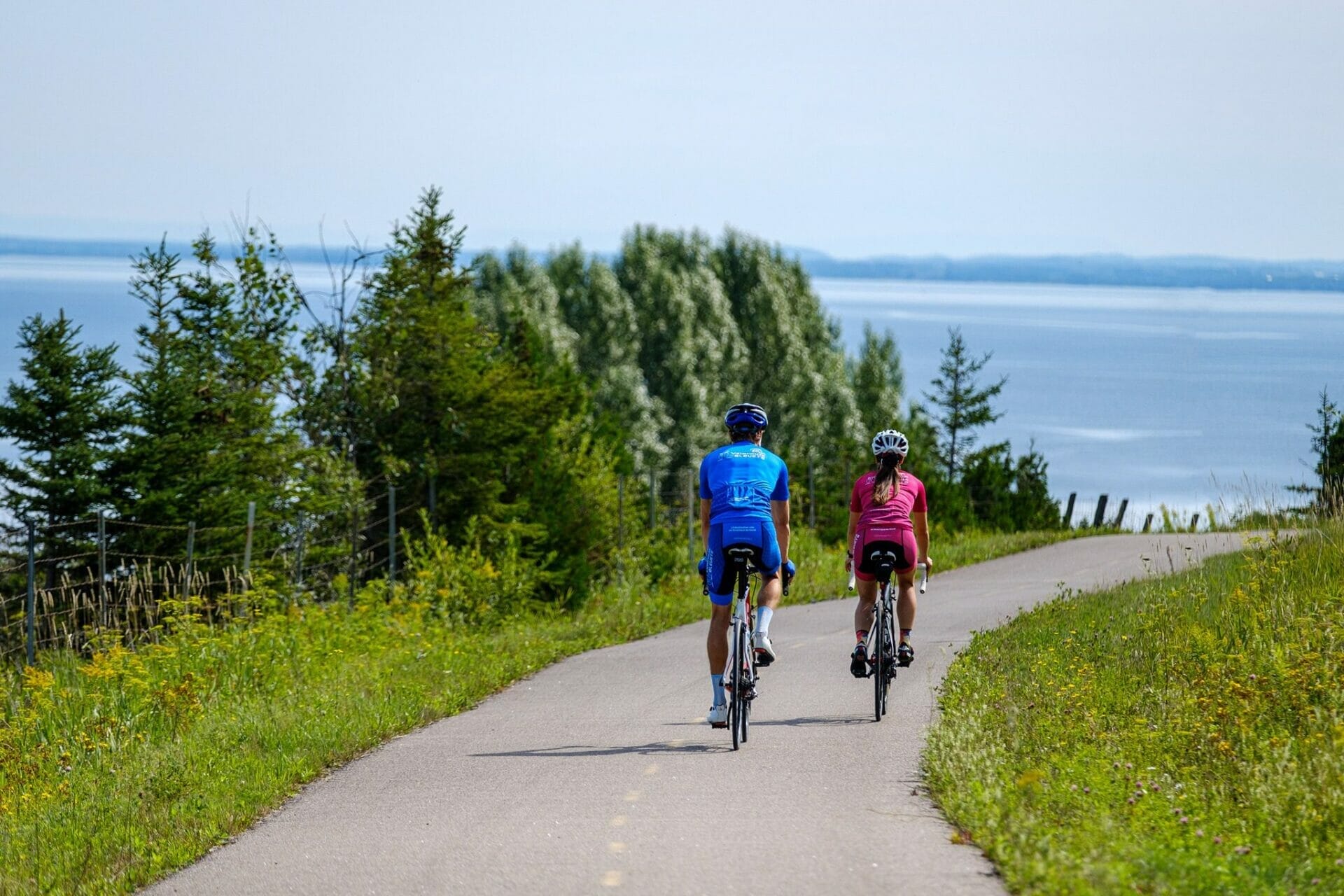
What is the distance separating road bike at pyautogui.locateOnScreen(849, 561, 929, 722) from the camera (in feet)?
32.5

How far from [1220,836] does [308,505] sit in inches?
751

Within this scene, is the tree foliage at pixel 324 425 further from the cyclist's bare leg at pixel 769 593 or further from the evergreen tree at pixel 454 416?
the cyclist's bare leg at pixel 769 593

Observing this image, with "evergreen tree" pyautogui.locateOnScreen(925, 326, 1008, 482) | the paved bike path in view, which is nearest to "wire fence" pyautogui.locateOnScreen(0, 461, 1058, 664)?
the paved bike path

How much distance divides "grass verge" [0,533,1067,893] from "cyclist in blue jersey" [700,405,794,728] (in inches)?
97.4

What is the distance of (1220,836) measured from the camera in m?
6.12

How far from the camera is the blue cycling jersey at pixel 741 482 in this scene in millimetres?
9102

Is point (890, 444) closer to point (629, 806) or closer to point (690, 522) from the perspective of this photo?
point (629, 806)

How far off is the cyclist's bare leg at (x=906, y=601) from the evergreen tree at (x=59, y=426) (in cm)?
1591

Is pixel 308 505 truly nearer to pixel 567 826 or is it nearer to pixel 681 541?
pixel 681 541

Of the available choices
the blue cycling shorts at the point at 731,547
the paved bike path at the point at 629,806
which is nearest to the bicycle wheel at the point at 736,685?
the paved bike path at the point at 629,806

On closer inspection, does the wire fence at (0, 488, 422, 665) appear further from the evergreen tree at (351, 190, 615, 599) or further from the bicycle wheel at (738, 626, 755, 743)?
the bicycle wheel at (738, 626, 755, 743)

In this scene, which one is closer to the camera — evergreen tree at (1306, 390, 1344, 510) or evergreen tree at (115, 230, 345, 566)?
evergreen tree at (1306, 390, 1344, 510)

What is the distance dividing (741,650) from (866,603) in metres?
1.69

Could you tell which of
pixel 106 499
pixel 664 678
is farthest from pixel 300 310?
pixel 664 678
